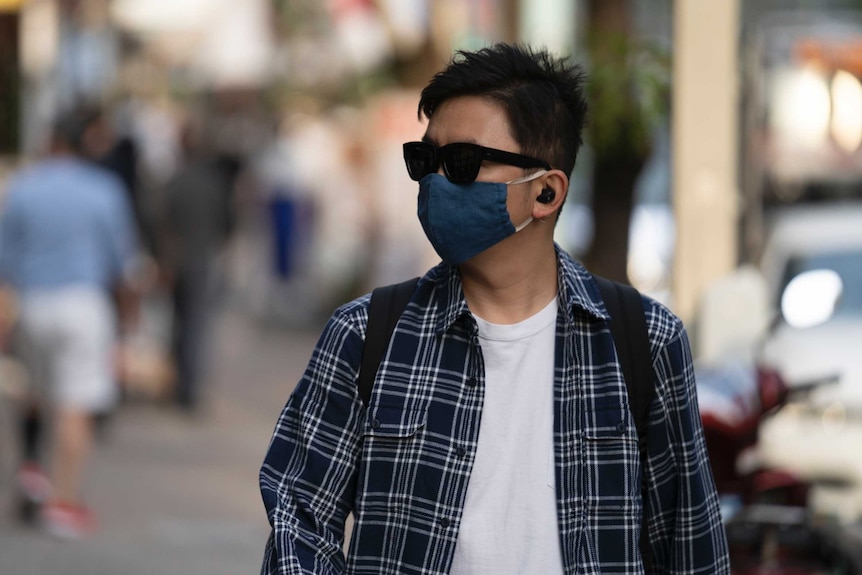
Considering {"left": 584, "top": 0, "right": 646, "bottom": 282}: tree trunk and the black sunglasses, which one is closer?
the black sunglasses

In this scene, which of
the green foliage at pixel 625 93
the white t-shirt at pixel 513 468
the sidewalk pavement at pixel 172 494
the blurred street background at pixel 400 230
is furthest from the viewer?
the green foliage at pixel 625 93

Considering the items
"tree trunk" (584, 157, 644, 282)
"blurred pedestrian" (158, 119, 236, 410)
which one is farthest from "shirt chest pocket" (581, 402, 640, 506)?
"blurred pedestrian" (158, 119, 236, 410)

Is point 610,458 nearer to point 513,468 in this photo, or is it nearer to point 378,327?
point 513,468

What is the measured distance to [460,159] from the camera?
2.69 meters

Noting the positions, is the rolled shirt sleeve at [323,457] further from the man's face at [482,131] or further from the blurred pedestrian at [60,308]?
the blurred pedestrian at [60,308]

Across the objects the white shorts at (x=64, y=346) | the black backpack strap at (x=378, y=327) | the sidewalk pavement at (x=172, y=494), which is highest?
the black backpack strap at (x=378, y=327)

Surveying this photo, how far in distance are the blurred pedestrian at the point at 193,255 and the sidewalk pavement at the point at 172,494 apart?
44cm

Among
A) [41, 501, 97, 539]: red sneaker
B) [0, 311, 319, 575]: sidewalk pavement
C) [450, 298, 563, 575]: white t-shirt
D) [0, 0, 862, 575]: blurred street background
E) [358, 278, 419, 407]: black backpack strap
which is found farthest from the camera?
[41, 501, 97, 539]: red sneaker

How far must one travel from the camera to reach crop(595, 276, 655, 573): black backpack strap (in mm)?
2682

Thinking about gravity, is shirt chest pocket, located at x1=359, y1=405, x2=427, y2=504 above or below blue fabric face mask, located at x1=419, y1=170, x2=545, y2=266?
below

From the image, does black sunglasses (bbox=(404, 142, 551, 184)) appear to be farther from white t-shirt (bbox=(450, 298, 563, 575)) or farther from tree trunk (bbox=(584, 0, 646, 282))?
tree trunk (bbox=(584, 0, 646, 282))

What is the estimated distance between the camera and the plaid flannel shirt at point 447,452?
260cm

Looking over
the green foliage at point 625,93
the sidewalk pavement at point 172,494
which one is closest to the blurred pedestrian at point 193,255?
the sidewalk pavement at point 172,494

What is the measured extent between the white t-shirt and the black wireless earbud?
24cm
